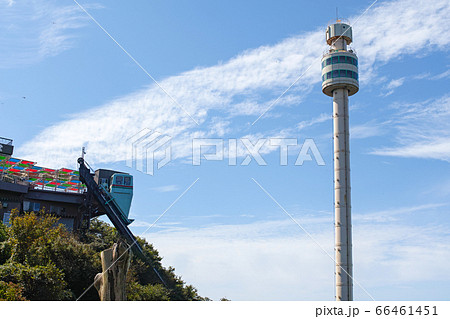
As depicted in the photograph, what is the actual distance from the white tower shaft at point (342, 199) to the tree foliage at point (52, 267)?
1913 centimetres

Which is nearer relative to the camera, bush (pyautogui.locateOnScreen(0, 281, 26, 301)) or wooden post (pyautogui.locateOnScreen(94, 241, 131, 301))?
wooden post (pyautogui.locateOnScreen(94, 241, 131, 301))

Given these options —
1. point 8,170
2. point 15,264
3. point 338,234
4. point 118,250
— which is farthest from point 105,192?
point 118,250

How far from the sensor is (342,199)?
5681 cm

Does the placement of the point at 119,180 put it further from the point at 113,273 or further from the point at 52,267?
the point at 113,273

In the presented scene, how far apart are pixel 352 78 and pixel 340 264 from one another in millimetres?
25373

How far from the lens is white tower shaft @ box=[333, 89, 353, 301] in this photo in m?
55.1

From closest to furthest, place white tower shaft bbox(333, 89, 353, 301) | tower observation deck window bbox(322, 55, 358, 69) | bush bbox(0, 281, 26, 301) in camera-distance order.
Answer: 1. bush bbox(0, 281, 26, 301)
2. white tower shaft bbox(333, 89, 353, 301)
3. tower observation deck window bbox(322, 55, 358, 69)

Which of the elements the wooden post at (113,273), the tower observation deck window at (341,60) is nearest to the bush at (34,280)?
the wooden post at (113,273)

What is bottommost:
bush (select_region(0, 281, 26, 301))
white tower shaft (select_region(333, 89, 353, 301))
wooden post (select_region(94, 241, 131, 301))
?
bush (select_region(0, 281, 26, 301))

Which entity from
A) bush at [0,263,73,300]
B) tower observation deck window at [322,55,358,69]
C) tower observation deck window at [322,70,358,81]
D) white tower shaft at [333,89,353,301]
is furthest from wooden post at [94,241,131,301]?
tower observation deck window at [322,55,358,69]

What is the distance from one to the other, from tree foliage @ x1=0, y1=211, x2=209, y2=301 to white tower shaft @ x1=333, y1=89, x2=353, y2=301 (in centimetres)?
1913

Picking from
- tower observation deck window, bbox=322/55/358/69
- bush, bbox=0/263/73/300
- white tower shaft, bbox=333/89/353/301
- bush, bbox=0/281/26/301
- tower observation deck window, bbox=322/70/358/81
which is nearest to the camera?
bush, bbox=0/281/26/301

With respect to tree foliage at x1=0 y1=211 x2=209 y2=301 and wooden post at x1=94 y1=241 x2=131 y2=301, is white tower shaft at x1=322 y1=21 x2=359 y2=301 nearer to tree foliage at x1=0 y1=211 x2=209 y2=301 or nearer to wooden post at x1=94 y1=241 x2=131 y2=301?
tree foliage at x1=0 y1=211 x2=209 y2=301
